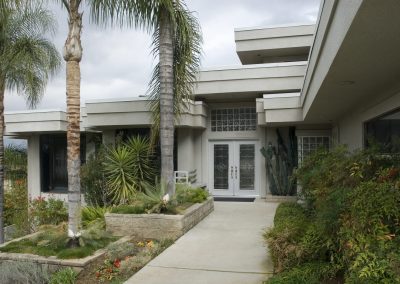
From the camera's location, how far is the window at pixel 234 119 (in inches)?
625

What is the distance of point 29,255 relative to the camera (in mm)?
7102

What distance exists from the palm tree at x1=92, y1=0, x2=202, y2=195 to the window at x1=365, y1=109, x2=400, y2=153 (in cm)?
475

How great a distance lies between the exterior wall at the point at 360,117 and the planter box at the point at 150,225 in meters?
4.52

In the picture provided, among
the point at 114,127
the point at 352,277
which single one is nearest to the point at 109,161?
the point at 114,127

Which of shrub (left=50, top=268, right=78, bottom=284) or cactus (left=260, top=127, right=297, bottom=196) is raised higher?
cactus (left=260, top=127, right=297, bottom=196)

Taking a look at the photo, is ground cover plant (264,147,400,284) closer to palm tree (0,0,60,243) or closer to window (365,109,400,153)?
window (365,109,400,153)

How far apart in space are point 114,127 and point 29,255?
8737 millimetres

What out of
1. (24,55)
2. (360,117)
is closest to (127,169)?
(24,55)

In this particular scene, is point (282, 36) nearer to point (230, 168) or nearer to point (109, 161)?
point (230, 168)

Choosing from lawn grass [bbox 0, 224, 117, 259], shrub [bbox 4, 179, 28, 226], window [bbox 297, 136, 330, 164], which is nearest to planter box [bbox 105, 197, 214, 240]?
lawn grass [bbox 0, 224, 117, 259]

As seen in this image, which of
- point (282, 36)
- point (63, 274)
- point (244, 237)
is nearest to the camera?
point (63, 274)

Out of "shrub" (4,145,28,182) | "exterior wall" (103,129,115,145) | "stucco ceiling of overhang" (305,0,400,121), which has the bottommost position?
"shrub" (4,145,28,182)

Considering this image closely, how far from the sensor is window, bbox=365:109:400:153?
6285 mm

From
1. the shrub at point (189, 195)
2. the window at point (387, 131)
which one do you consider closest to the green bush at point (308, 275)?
the window at point (387, 131)
